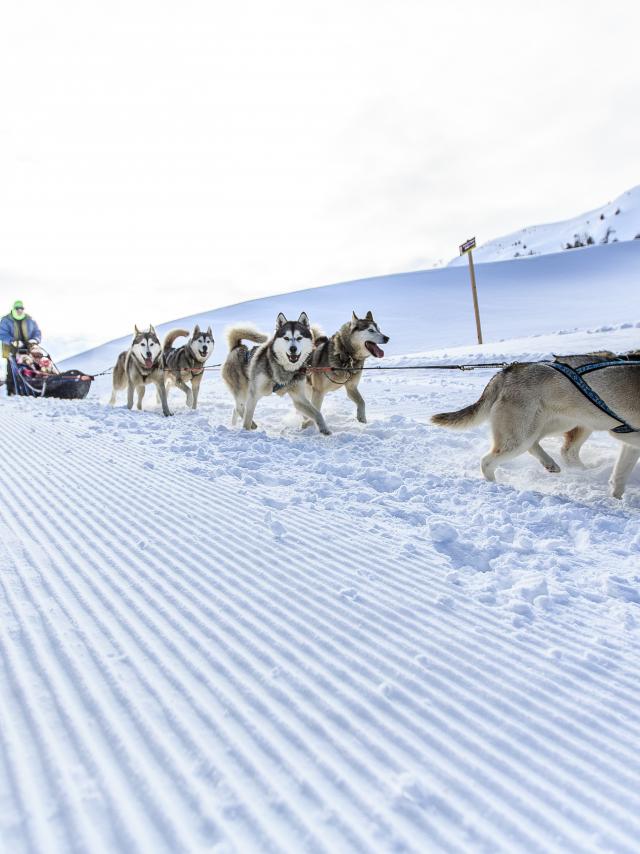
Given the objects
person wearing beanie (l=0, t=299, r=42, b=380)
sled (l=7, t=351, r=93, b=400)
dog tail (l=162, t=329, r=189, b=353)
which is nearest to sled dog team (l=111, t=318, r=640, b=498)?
dog tail (l=162, t=329, r=189, b=353)

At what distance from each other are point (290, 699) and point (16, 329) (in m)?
12.0

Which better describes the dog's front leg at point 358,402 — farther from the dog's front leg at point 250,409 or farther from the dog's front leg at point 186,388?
the dog's front leg at point 186,388

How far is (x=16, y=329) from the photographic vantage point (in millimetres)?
11234

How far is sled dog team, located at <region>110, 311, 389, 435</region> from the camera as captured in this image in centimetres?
574

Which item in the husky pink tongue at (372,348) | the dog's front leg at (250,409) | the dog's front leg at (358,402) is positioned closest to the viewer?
the dog's front leg at (250,409)

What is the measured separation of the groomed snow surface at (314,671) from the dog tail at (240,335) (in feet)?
13.0

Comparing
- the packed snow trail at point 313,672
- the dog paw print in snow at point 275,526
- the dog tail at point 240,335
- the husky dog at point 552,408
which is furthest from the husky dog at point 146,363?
the dog paw print in snow at point 275,526

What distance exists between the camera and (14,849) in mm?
916

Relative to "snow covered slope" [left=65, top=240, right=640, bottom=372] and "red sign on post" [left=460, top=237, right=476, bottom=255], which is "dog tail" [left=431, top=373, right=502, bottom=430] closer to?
"red sign on post" [left=460, top=237, right=476, bottom=255]

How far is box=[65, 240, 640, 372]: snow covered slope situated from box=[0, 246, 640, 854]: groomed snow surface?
17.2m

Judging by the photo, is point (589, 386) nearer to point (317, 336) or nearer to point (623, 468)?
point (623, 468)

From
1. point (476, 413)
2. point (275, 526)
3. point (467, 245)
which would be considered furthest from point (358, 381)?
point (467, 245)

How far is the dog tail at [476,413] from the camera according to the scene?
4.05 m

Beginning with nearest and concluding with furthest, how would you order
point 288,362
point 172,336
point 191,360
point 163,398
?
point 288,362 → point 163,398 → point 191,360 → point 172,336
